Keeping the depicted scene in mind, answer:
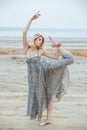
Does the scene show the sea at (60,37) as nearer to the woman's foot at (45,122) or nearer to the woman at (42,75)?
the woman's foot at (45,122)

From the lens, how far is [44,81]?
8078 millimetres

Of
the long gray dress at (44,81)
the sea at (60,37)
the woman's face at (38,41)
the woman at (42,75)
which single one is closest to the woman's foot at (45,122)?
the woman at (42,75)

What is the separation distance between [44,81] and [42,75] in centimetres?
12

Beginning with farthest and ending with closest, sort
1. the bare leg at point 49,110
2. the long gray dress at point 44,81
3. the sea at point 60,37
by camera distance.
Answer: the sea at point 60,37, the bare leg at point 49,110, the long gray dress at point 44,81

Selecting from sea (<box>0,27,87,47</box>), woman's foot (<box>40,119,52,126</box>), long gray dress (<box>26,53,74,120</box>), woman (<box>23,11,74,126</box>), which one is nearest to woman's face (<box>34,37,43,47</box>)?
woman (<box>23,11,74,126</box>)

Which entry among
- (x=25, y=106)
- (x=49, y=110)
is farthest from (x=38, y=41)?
(x=25, y=106)

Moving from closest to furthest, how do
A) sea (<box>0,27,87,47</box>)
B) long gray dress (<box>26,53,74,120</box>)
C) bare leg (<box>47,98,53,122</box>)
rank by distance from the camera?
long gray dress (<box>26,53,74,120</box>)
bare leg (<box>47,98,53,122</box>)
sea (<box>0,27,87,47</box>)

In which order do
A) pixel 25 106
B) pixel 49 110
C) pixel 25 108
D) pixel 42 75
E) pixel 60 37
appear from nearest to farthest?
pixel 42 75 → pixel 49 110 → pixel 25 108 → pixel 25 106 → pixel 60 37

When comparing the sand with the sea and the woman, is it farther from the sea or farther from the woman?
the sea

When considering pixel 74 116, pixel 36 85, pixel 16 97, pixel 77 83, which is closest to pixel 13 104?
pixel 16 97

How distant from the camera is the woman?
26.2 ft

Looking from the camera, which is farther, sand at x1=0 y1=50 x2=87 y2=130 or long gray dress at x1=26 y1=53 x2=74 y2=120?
sand at x1=0 y1=50 x2=87 y2=130

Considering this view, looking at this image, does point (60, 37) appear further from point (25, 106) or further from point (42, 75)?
point (42, 75)

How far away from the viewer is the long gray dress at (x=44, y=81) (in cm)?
797
